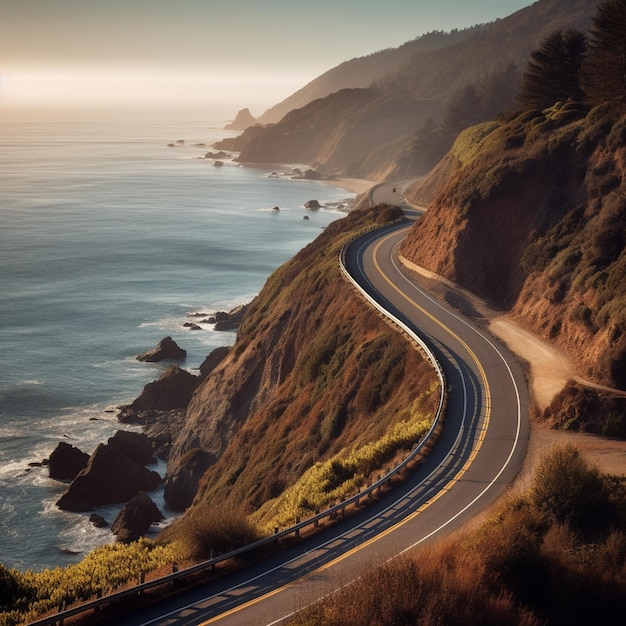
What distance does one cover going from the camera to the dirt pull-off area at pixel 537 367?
1222 inches

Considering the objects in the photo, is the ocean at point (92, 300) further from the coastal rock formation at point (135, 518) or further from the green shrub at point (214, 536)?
the green shrub at point (214, 536)

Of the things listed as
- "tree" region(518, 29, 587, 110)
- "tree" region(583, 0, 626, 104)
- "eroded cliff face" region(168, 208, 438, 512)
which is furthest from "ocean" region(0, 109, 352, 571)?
"tree" region(583, 0, 626, 104)

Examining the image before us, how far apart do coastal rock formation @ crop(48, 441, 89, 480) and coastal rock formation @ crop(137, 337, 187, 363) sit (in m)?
24.3

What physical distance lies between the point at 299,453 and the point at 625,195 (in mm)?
25448

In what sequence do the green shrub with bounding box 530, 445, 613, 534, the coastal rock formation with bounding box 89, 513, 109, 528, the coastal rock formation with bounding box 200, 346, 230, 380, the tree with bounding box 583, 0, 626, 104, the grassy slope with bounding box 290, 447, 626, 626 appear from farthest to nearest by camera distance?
the coastal rock formation with bounding box 200, 346, 230, 380
the tree with bounding box 583, 0, 626, 104
the coastal rock formation with bounding box 89, 513, 109, 528
the green shrub with bounding box 530, 445, 613, 534
the grassy slope with bounding box 290, 447, 626, 626

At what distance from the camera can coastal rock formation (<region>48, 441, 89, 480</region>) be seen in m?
59.7

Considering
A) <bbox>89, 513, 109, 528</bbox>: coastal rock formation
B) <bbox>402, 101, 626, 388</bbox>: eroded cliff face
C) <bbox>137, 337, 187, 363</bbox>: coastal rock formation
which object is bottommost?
<bbox>89, 513, 109, 528</bbox>: coastal rock formation

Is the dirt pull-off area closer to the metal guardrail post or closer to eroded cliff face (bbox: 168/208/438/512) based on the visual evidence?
the metal guardrail post

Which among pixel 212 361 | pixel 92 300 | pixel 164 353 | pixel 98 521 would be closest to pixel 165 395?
pixel 212 361

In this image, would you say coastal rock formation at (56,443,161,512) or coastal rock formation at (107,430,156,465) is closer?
coastal rock formation at (56,443,161,512)

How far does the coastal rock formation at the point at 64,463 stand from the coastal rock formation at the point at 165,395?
9850mm

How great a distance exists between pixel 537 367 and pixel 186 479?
2891cm

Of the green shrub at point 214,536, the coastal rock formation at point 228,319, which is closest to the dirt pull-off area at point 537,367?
the green shrub at point 214,536

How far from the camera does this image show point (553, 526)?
22.2m
